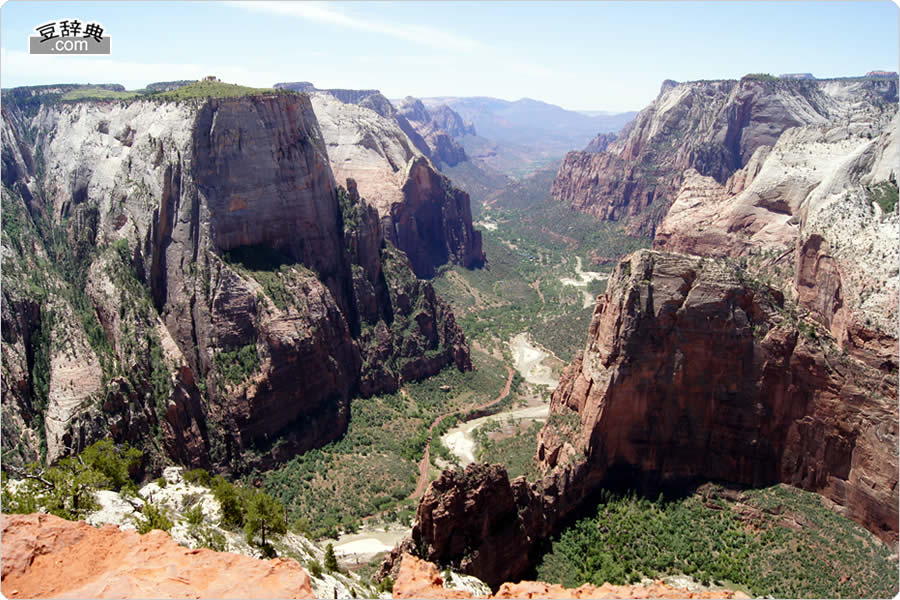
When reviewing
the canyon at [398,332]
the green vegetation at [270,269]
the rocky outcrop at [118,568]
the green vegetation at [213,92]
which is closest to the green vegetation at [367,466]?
the canyon at [398,332]

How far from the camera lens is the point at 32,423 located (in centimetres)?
4825

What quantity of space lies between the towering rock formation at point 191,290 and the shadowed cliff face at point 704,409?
28.9 meters

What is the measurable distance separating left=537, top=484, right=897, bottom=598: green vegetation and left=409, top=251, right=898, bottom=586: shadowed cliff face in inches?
62.2

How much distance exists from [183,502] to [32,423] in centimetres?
2324

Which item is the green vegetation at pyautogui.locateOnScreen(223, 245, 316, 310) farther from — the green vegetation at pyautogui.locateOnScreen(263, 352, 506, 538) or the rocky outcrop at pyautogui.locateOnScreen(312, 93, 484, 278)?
the rocky outcrop at pyautogui.locateOnScreen(312, 93, 484, 278)

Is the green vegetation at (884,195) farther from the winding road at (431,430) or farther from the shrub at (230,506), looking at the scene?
the shrub at (230,506)

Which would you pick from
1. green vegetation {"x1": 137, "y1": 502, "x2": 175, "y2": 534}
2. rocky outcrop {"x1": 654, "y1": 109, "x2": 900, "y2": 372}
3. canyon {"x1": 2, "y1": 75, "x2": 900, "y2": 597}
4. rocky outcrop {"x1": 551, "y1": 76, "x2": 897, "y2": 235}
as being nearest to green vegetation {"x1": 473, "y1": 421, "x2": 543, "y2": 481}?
canyon {"x1": 2, "y1": 75, "x2": 900, "y2": 597}

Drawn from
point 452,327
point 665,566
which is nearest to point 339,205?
point 452,327

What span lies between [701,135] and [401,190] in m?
93.2

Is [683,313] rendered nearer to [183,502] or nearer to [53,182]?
[183,502]

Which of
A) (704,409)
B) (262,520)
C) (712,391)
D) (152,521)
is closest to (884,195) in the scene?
(712,391)

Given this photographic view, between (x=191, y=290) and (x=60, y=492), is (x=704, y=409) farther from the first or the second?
(x=191, y=290)

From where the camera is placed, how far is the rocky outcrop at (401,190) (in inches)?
4806

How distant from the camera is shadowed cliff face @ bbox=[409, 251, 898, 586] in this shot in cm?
4406
